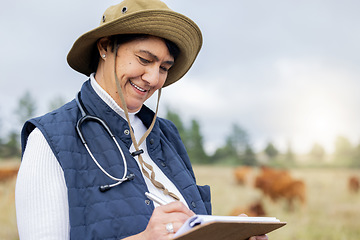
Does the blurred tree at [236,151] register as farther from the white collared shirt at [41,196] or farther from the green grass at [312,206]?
the white collared shirt at [41,196]

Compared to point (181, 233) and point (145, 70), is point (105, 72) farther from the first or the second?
point (181, 233)

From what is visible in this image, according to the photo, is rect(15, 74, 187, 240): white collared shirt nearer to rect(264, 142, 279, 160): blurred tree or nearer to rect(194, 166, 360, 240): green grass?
rect(194, 166, 360, 240): green grass

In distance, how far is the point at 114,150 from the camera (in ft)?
6.57

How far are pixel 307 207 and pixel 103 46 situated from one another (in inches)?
295

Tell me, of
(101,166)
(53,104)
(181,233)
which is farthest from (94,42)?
(53,104)

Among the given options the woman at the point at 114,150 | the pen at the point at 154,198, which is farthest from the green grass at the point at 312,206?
the pen at the point at 154,198

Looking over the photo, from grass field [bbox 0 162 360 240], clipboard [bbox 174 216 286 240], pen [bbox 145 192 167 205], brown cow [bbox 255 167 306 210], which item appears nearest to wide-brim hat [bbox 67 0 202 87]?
pen [bbox 145 192 167 205]

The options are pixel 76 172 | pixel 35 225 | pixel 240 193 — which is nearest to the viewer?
pixel 35 225

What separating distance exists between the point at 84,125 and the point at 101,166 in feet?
0.80

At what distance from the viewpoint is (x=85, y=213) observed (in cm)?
177

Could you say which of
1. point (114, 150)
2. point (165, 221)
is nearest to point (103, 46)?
point (114, 150)

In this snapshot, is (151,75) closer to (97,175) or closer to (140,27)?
(140,27)

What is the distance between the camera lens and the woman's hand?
1.57 m

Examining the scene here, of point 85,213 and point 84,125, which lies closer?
point 85,213
